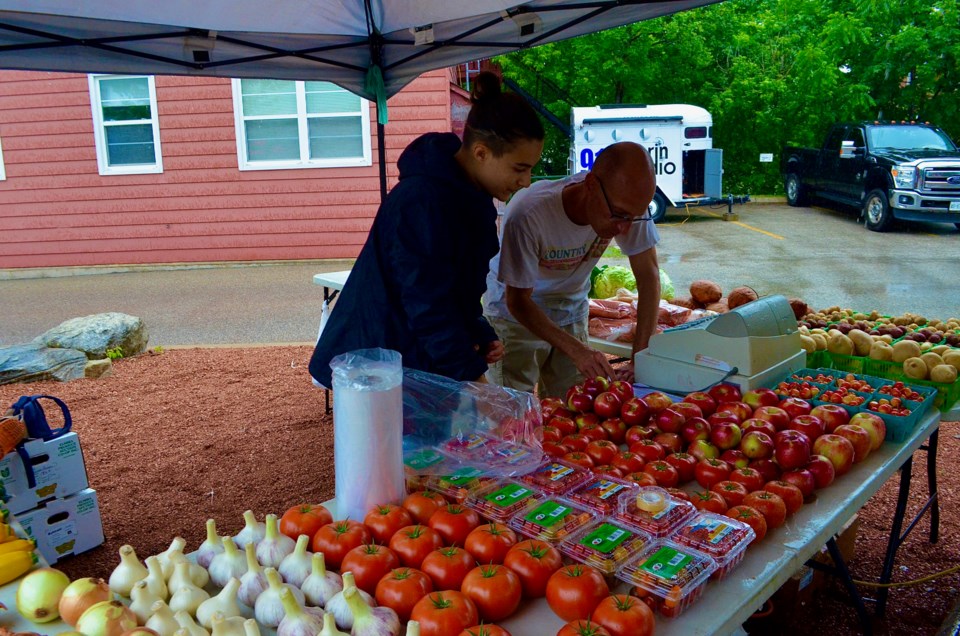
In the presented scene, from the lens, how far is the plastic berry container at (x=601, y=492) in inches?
74.4

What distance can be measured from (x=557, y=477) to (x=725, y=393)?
1061 mm

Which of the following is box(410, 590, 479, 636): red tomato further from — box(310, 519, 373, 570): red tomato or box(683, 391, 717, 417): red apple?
box(683, 391, 717, 417): red apple

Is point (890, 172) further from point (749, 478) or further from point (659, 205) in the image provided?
point (749, 478)

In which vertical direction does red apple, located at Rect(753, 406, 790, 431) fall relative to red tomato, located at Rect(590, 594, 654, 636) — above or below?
above

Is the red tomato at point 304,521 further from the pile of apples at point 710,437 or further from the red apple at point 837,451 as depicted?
the red apple at point 837,451

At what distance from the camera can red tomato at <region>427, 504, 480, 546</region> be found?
1761 mm

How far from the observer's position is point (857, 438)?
235cm

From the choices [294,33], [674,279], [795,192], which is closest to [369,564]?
[294,33]

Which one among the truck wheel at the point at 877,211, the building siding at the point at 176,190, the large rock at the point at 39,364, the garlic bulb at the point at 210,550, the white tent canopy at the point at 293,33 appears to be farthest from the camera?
the truck wheel at the point at 877,211

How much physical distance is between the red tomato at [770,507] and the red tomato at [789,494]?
2.4 inches

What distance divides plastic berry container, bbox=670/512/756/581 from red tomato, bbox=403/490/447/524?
61 centimetres

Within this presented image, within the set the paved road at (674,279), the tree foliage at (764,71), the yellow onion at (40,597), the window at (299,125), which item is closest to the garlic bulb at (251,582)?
the yellow onion at (40,597)

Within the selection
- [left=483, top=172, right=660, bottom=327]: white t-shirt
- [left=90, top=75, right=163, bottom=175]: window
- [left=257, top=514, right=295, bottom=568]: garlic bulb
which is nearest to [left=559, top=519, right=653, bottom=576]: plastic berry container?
[left=257, top=514, right=295, bottom=568]: garlic bulb

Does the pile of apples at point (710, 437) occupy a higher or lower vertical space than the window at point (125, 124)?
lower
